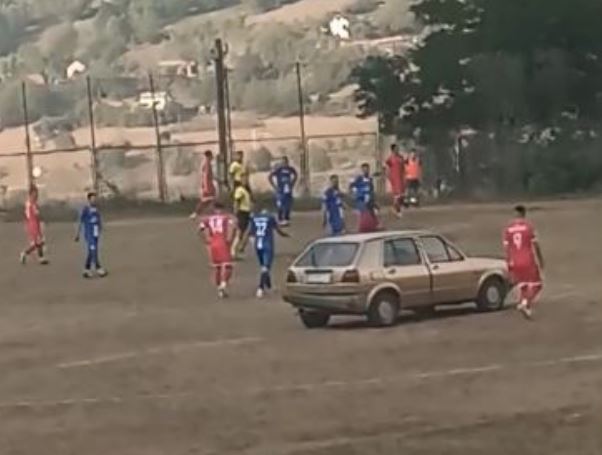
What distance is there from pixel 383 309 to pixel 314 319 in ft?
3.62

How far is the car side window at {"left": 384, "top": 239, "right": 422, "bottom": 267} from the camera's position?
87.5ft

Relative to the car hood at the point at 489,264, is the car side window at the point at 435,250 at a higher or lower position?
higher

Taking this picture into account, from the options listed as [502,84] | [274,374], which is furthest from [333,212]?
[502,84]

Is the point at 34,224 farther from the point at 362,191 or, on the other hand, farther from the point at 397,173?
the point at 397,173

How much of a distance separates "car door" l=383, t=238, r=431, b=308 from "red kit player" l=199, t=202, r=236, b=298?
4453mm

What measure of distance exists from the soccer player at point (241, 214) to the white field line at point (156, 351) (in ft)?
32.6

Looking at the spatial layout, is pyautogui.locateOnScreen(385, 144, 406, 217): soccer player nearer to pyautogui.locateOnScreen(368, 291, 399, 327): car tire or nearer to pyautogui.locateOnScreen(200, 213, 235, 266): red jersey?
pyautogui.locateOnScreen(200, 213, 235, 266): red jersey

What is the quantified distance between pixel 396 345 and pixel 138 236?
2172cm

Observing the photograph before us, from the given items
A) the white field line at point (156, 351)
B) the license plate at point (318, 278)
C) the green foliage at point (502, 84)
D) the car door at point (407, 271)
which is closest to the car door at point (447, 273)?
the car door at point (407, 271)

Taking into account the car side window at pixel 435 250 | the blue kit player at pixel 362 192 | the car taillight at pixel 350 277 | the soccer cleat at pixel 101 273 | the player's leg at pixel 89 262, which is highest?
the blue kit player at pixel 362 192

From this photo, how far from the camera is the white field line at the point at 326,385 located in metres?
19.8

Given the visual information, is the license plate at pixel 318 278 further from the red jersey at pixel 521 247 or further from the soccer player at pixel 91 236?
the soccer player at pixel 91 236

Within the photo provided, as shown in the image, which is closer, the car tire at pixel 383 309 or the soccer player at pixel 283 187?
the car tire at pixel 383 309

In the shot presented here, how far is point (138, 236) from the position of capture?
4512 centimetres
